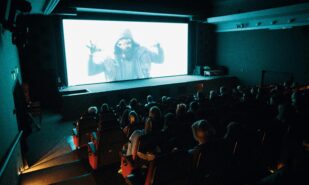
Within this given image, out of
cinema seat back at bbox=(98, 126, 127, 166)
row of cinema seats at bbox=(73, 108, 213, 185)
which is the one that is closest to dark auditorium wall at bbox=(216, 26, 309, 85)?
row of cinema seats at bbox=(73, 108, 213, 185)

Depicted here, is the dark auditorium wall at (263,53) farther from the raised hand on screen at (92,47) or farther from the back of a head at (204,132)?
the back of a head at (204,132)

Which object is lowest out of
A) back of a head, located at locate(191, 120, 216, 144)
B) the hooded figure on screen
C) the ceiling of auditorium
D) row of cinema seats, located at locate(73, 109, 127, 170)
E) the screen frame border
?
row of cinema seats, located at locate(73, 109, 127, 170)

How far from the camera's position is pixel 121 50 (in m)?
9.43

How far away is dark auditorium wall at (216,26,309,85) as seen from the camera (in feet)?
27.9

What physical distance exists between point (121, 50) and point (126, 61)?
20.4 inches

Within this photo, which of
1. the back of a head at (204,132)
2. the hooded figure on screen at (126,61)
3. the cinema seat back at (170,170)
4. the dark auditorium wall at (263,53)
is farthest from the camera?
the hooded figure on screen at (126,61)

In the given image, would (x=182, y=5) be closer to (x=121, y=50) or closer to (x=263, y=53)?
(x=121, y=50)

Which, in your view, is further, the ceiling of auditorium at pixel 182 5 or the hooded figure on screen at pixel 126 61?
the hooded figure on screen at pixel 126 61

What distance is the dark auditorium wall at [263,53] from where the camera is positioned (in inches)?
335

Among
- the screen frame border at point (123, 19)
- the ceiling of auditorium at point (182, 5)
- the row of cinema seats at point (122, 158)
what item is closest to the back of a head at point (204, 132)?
the row of cinema seats at point (122, 158)

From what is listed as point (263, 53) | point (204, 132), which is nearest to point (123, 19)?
point (263, 53)

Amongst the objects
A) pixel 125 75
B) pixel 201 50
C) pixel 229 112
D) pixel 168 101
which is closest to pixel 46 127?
pixel 168 101

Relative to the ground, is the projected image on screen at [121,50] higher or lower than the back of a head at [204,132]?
higher

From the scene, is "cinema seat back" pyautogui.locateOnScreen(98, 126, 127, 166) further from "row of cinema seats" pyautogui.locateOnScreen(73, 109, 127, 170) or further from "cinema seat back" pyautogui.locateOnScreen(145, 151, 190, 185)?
"cinema seat back" pyautogui.locateOnScreen(145, 151, 190, 185)
